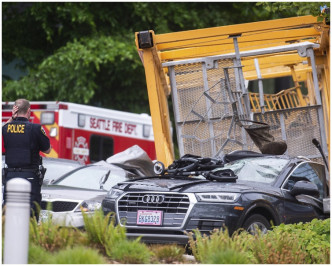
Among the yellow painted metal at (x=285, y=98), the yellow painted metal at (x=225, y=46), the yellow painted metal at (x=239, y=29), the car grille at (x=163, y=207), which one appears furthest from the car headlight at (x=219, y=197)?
the yellow painted metal at (x=285, y=98)

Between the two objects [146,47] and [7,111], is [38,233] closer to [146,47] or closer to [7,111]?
[146,47]

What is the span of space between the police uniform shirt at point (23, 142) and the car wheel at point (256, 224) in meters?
2.35

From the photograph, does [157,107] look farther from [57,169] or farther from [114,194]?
[114,194]

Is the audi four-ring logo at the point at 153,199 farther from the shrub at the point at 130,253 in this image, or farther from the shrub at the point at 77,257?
the shrub at the point at 77,257

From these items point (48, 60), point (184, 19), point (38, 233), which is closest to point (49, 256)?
point (38, 233)

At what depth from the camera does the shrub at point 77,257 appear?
22.4 feet

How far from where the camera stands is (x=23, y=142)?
9273 millimetres

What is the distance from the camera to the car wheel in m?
9.20

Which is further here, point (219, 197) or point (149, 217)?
point (149, 217)

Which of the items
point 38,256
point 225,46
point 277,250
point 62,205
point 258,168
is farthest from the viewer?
point 225,46

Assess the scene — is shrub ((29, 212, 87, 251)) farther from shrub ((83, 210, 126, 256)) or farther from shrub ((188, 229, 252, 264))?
shrub ((188, 229, 252, 264))

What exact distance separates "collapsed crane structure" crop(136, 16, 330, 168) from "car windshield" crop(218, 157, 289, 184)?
171cm

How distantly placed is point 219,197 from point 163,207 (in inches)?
25.0

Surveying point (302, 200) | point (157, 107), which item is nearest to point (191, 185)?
point (302, 200)
